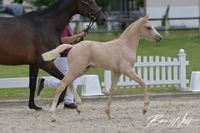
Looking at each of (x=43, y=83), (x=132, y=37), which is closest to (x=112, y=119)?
(x=132, y=37)

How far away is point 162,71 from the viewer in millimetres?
14828

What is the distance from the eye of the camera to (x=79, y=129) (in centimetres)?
959

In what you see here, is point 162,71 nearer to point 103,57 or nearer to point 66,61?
point 66,61

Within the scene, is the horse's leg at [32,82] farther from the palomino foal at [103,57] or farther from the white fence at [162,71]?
the white fence at [162,71]

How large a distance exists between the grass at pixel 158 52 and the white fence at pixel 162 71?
7.4 inches

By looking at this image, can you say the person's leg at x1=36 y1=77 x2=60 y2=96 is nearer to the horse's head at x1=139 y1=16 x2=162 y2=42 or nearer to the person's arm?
the person's arm

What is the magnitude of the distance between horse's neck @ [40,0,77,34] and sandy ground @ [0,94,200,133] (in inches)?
61.5

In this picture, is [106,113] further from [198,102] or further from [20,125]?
[198,102]

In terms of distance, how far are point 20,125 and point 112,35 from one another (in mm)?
20820

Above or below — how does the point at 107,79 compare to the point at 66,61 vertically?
below

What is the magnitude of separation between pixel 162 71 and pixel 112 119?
14.7 ft

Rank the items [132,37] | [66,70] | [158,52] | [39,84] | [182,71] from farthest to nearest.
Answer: [158,52]
[182,71]
[39,84]
[66,70]
[132,37]

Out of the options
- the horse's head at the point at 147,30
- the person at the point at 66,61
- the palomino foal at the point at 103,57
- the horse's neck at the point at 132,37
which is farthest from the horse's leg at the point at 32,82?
the horse's head at the point at 147,30

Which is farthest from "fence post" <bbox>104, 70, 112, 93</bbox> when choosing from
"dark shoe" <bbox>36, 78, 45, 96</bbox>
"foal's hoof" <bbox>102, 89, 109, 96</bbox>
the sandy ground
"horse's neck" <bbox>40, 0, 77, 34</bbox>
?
"horse's neck" <bbox>40, 0, 77, 34</bbox>
